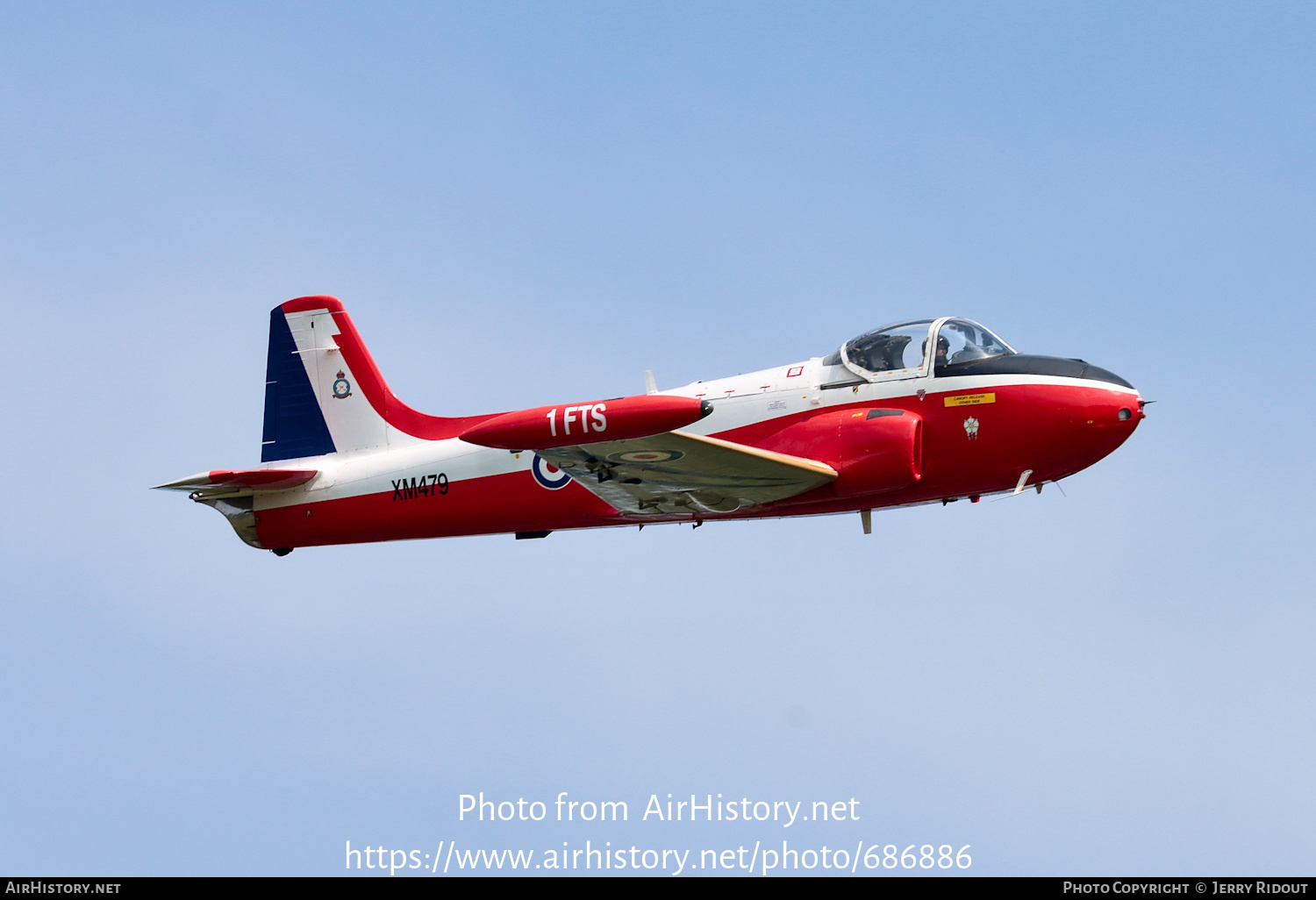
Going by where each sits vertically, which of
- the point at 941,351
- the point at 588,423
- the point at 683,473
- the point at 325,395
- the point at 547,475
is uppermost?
the point at 325,395

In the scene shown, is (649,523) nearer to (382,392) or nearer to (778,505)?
(778,505)

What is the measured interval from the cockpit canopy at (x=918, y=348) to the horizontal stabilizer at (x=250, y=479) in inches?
334

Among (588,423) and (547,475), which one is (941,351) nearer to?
(588,423)

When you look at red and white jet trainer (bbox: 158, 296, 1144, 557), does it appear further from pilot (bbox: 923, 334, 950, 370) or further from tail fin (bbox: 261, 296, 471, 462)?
tail fin (bbox: 261, 296, 471, 462)

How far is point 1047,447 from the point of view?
1698 centimetres

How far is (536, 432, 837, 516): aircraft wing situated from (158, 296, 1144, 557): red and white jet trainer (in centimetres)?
3

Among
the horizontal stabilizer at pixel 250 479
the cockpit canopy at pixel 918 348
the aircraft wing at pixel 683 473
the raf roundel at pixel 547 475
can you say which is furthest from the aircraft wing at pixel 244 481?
the cockpit canopy at pixel 918 348

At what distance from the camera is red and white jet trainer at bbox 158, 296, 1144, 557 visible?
16.1m

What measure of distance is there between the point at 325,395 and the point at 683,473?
7.46m

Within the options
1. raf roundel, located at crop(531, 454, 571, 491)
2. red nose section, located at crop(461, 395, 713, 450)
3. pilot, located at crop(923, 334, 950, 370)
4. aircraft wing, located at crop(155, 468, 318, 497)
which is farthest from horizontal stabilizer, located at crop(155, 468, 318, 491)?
pilot, located at crop(923, 334, 950, 370)

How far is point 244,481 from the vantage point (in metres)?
20.4

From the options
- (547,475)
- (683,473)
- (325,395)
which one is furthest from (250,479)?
(683,473)

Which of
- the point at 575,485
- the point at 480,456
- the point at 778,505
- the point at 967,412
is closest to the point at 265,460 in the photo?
the point at 480,456

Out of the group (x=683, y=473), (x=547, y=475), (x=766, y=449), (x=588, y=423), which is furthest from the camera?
(x=547, y=475)
